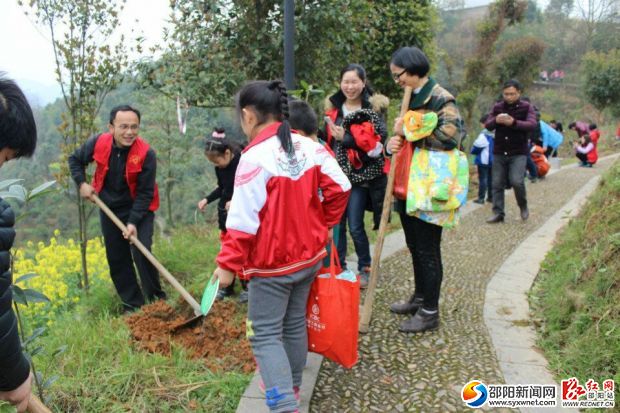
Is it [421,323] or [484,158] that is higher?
[484,158]

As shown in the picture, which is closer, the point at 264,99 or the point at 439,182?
the point at 264,99

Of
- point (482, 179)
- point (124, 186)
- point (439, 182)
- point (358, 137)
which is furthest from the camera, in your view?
point (482, 179)

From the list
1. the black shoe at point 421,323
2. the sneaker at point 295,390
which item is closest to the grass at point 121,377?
the sneaker at point 295,390

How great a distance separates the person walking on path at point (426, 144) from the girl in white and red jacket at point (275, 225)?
2.99 ft

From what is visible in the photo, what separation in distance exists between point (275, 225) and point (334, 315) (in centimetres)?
61

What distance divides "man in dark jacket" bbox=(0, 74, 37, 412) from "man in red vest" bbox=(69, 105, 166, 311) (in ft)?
7.59

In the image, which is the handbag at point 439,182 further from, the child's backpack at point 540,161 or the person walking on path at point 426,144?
the child's backpack at point 540,161

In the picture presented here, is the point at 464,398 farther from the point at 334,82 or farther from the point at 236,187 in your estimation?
the point at 334,82

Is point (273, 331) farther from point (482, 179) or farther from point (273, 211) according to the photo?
point (482, 179)

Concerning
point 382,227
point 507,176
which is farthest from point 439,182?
point 507,176

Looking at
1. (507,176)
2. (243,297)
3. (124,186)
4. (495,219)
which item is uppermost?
(124,186)

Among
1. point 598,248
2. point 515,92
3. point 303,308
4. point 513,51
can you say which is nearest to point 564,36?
point 513,51

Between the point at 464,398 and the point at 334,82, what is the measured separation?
12.5 feet

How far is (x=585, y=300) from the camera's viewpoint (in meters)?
3.04
